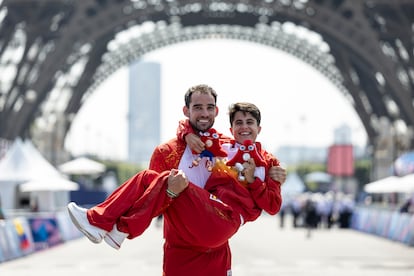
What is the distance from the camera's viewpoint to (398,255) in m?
22.6

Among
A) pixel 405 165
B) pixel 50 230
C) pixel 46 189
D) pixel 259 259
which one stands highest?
pixel 405 165

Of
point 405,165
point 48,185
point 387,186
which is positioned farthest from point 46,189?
point 405,165

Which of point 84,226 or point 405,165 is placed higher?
point 405,165

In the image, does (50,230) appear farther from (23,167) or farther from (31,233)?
(23,167)

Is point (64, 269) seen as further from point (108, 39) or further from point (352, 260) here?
point (108, 39)

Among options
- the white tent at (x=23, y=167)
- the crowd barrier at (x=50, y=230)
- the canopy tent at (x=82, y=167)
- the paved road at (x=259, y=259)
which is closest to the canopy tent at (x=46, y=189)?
the white tent at (x=23, y=167)

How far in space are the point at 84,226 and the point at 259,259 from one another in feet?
50.7

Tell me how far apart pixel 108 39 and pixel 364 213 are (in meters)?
18.9

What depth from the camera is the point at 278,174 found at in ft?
20.1

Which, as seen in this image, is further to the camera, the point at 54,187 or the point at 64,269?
the point at 54,187

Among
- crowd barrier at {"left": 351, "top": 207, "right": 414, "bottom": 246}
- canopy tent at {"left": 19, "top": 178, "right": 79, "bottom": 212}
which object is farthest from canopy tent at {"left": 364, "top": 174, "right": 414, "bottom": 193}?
canopy tent at {"left": 19, "top": 178, "right": 79, "bottom": 212}

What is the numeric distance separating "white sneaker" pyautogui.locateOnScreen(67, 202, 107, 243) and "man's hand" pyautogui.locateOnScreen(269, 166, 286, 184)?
3.49 ft

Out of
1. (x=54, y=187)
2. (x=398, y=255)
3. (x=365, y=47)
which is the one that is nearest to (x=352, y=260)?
(x=398, y=255)

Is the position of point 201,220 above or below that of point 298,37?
below
